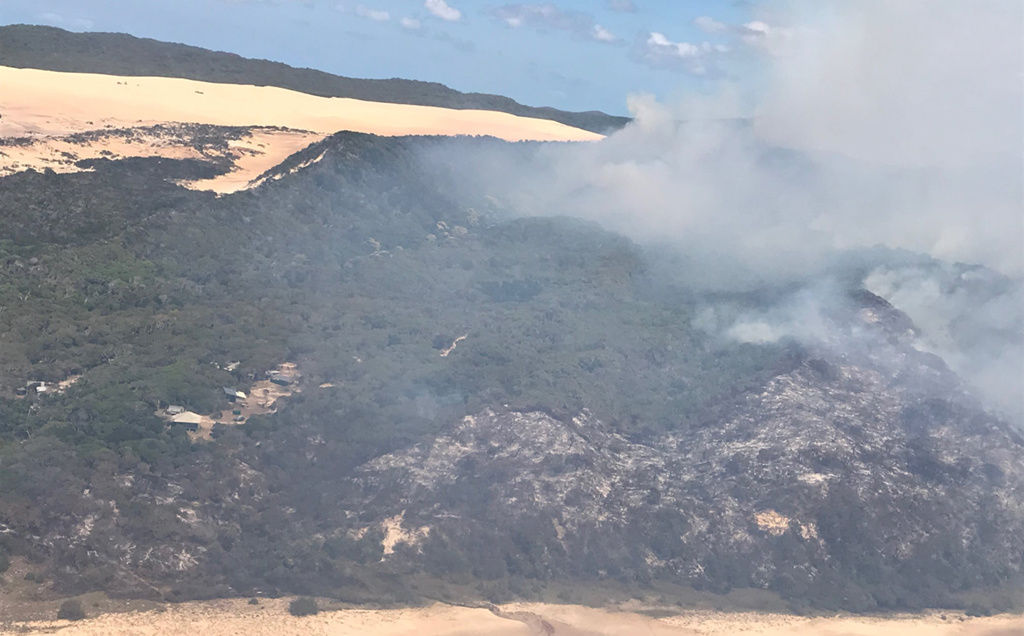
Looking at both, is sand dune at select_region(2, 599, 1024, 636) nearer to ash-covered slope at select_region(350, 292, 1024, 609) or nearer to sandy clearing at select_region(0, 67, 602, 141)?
ash-covered slope at select_region(350, 292, 1024, 609)

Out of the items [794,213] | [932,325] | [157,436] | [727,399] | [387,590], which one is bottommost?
[387,590]

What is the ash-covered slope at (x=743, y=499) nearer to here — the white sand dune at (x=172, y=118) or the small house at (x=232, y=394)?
the small house at (x=232, y=394)

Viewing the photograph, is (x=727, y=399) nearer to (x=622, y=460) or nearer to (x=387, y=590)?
(x=622, y=460)

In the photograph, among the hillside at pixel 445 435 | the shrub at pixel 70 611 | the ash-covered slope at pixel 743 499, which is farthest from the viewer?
the ash-covered slope at pixel 743 499

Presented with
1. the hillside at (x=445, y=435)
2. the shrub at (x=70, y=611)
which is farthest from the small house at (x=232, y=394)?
A: the shrub at (x=70, y=611)

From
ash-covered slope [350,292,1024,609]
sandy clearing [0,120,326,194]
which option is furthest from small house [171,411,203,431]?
sandy clearing [0,120,326,194]

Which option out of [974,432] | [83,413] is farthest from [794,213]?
[83,413]
